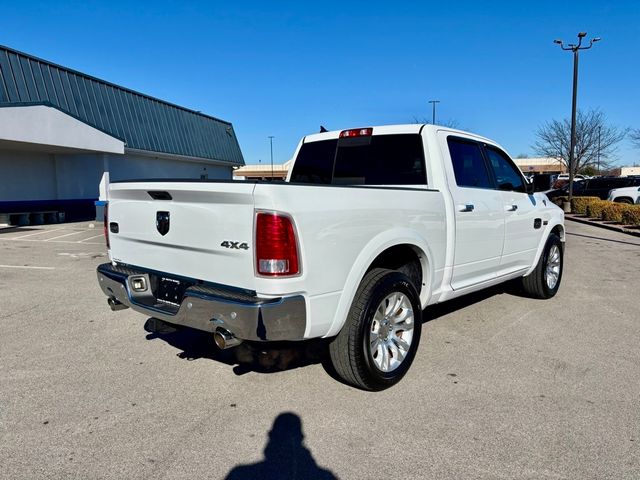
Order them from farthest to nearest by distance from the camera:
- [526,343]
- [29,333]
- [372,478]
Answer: [29,333] → [526,343] → [372,478]

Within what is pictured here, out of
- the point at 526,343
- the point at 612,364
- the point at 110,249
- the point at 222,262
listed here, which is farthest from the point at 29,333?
the point at 612,364

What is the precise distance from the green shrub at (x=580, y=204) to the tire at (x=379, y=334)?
19.7m

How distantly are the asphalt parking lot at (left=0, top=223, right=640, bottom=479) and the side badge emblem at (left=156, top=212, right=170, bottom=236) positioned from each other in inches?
47.7

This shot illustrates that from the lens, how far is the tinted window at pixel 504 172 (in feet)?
17.0

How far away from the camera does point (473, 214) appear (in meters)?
4.48

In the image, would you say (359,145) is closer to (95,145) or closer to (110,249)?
(110,249)

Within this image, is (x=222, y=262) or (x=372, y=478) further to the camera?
(x=222, y=262)

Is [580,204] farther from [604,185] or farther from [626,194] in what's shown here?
[604,185]

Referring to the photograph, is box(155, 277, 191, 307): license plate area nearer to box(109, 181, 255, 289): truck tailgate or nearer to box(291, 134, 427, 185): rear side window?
box(109, 181, 255, 289): truck tailgate

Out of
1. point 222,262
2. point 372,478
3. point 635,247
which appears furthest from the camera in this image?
point 635,247

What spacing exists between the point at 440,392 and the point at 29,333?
4.15 meters

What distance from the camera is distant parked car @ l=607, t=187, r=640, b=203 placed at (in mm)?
22688

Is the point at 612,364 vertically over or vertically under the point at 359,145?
under

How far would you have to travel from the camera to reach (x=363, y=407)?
331 cm
